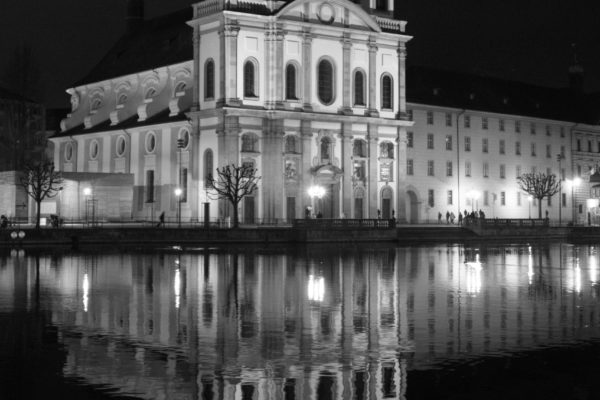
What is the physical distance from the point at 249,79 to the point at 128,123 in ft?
63.1

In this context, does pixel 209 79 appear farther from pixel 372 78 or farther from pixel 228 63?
pixel 372 78

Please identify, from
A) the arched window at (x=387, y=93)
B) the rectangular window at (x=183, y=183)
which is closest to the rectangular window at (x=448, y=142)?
the arched window at (x=387, y=93)

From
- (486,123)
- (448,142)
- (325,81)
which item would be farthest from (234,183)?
(486,123)

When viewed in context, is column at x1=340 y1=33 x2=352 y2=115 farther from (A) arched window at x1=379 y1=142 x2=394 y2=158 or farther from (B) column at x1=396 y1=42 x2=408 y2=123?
(B) column at x1=396 y1=42 x2=408 y2=123

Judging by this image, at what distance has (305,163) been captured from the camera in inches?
3327

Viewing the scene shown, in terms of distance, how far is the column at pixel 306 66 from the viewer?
84.1 metres

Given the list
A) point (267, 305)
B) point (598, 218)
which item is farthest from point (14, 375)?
point (598, 218)

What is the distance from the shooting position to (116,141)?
9806 centimetres

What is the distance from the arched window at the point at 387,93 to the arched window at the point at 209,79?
616 inches

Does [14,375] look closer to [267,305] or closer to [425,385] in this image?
[425,385]

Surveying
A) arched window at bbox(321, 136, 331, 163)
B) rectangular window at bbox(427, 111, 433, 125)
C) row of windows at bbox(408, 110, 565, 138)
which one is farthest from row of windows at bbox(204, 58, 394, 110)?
rectangular window at bbox(427, 111, 433, 125)

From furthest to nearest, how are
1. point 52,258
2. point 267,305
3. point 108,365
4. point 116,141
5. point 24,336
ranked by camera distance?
1. point 116,141
2. point 52,258
3. point 267,305
4. point 24,336
5. point 108,365

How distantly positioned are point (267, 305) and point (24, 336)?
7.47 meters

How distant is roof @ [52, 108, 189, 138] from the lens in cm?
8861
